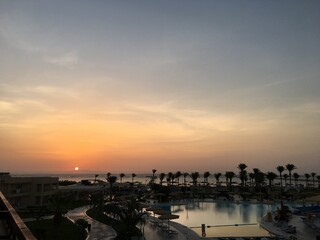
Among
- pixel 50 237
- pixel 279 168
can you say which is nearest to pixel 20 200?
pixel 50 237

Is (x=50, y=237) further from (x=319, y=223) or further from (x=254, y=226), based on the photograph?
(x=319, y=223)

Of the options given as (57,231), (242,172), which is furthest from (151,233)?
(242,172)

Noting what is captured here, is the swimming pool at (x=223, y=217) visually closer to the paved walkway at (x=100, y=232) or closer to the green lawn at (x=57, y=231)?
the paved walkway at (x=100, y=232)

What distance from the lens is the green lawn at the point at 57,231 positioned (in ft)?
78.9

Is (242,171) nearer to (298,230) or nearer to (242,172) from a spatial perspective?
(242,172)

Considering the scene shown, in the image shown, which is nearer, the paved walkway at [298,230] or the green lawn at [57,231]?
the green lawn at [57,231]

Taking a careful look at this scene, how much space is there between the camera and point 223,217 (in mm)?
38719

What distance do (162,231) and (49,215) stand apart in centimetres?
1559

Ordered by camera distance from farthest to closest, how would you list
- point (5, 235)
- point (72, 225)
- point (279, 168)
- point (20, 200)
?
point (279, 168)
point (20, 200)
point (72, 225)
point (5, 235)

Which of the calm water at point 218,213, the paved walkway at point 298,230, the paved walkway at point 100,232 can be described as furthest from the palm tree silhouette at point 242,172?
the paved walkway at point 100,232

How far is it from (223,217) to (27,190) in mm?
25902

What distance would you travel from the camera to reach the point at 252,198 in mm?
58406

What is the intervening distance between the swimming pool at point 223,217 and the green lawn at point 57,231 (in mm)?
11116

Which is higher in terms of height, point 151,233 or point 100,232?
point 100,232
